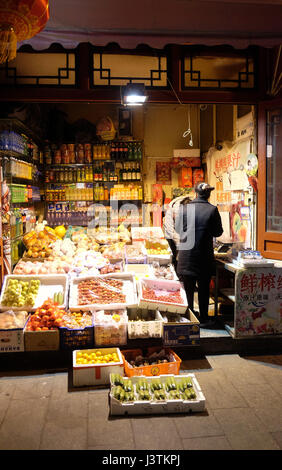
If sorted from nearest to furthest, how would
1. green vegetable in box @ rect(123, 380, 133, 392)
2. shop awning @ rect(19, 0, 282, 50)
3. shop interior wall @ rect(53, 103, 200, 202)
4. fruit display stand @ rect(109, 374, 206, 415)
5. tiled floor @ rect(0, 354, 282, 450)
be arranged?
tiled floor @ rect(0, 354, 282, 450) → fruit display stand @ rect(109, 374, 206, 415) → green vegetable in box @ rect(123, 380, 133, 392) → shop awning @ rect(19, 0, 282, 50) → shop interior wall @ rect(53, 103, 200, 202)

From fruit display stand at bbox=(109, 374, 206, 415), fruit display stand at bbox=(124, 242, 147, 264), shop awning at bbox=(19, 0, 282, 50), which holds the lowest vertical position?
fruit display stand at bbox=(109, 374, 206, 415)

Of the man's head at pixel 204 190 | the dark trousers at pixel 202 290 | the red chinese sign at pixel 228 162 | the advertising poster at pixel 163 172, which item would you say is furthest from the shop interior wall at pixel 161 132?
the dark trousers at pixel 202 290

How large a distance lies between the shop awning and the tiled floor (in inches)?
153

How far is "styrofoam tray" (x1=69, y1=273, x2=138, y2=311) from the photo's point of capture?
15.3ft

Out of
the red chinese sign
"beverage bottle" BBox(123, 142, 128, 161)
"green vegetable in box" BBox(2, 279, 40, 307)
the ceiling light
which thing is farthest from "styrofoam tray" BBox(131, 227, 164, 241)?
"beverage bottle" BBox(123, 142, 128, 161)

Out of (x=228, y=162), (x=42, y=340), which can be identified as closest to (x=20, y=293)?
(x=42, y=340)

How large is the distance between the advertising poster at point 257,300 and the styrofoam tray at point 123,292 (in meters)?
1.34

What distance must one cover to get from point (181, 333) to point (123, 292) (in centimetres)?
99

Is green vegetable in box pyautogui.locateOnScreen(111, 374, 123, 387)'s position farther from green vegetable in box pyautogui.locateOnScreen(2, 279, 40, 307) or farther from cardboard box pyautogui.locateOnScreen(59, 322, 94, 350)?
green vegetable in box pyautogui.locateOnScreen(2, 279, 40, 307)

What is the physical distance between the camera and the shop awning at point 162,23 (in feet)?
13.5

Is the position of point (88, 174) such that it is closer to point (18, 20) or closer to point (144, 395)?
point (18, 20)

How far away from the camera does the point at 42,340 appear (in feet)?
14.1
